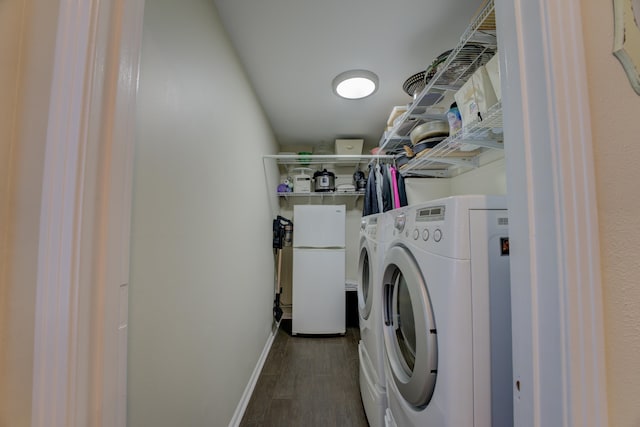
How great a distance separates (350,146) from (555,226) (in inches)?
100

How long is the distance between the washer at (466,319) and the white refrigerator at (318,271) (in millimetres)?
1858

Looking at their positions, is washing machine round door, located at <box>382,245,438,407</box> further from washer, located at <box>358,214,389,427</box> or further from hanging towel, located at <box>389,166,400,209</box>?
hanging towel, located at <box>389,166,400,209</box>

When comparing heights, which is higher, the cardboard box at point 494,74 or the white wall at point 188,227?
the cardboard box at point 494,74

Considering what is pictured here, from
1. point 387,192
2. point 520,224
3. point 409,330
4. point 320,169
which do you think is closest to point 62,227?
point 520,224

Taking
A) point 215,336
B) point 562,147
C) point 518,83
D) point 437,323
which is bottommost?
point 215,336

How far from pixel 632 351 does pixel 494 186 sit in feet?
4.74

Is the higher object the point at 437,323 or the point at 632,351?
the point at 632,351

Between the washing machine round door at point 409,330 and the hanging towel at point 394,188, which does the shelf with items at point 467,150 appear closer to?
the hanging towel at point 394,188

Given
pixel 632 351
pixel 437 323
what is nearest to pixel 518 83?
pixel 632 351

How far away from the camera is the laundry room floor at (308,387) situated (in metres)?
1.46

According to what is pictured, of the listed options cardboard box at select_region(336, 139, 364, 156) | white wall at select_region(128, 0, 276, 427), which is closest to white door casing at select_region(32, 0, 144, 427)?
white wall at select_region(128, 0, 276, 427)

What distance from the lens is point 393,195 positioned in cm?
205

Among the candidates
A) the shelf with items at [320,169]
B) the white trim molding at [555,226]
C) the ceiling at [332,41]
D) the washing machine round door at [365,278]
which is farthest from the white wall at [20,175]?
the shelf with items at [320,169]

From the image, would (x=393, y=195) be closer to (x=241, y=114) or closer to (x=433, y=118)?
(x=433, y=118)
